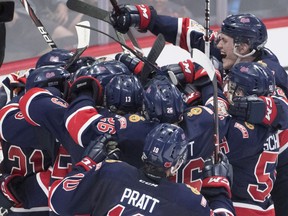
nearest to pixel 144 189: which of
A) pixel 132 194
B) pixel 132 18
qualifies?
pixel 132 194

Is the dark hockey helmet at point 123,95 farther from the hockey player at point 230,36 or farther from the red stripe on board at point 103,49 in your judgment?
the red stripe on board at point 103,49

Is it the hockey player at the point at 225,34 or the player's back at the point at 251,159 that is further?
the hockey player at the point at 225,34

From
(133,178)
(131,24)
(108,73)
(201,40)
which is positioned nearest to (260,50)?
(201,40)

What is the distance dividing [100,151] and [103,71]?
1.61 ft

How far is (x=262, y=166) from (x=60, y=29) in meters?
2.78

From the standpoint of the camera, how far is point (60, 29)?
20.6ft

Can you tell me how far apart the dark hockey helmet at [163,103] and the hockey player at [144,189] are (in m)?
0.24

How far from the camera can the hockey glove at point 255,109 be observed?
369cm

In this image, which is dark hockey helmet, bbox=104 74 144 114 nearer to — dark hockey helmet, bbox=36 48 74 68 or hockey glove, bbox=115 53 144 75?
dark hockey helmet, bbox=36 48 74 68

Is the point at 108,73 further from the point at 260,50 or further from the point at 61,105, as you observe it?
the point at 260,50

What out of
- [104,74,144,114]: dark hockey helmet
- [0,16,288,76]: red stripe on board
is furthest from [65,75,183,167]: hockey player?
[0,16,288,76]: red stripe on board

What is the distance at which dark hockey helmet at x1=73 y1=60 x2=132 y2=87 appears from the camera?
370 centimetres

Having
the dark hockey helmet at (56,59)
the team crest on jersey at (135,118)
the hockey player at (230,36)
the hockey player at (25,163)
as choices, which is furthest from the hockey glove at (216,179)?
the dark hockey helmet at (56,59)

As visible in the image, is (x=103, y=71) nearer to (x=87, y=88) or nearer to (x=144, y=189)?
(x=87, y=88)
